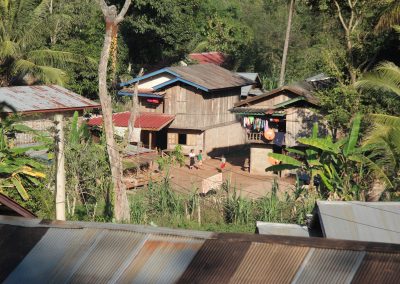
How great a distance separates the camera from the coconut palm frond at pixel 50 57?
23.5 metres

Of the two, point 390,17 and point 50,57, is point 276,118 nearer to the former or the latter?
point 390,17

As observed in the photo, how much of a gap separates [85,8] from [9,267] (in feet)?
93.2

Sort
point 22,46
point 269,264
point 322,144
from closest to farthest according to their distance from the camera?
point 269,264 < point 322,144 < point 22,46

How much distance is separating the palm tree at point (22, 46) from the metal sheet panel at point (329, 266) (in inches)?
747

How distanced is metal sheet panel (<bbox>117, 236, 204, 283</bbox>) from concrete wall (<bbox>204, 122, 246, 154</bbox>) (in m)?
23.5

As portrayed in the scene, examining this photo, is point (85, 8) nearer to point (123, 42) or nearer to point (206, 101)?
point (123, 42)

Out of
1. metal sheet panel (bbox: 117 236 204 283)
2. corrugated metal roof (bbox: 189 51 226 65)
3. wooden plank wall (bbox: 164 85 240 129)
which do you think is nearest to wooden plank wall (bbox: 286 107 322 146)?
wooden plank wall (bbox: 164 85 240 129)

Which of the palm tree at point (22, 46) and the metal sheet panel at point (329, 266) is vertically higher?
the palm tree at point (22, 46)

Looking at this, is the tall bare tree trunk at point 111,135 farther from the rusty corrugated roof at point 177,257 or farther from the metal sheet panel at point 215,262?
the metal sheet panel at point 215,262

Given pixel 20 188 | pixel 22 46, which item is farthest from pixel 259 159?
pixel 20 188

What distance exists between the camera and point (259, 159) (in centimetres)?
2606

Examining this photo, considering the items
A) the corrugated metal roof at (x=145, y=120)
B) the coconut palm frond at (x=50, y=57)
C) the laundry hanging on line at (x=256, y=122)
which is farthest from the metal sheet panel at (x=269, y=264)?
the corrugated metal roof at (x=145, y=120)

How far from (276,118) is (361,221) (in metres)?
16.9

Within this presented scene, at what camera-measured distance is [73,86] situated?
29.5 metres
